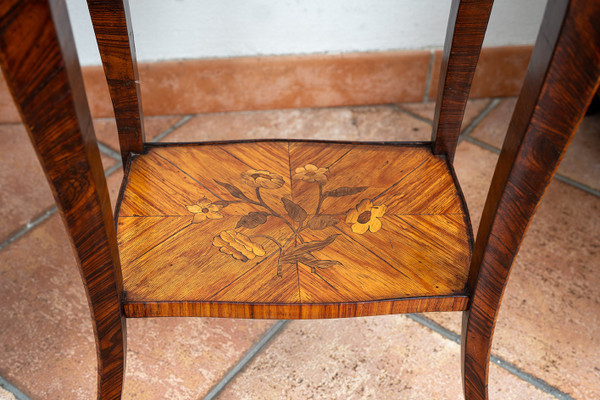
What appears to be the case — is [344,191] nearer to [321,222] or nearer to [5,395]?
[321,222]

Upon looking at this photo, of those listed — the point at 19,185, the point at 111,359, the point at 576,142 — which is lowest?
the point at 111,359

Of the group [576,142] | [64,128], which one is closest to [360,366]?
[64,128]

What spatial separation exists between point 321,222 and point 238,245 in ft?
0.42

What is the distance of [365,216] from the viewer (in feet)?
2.83

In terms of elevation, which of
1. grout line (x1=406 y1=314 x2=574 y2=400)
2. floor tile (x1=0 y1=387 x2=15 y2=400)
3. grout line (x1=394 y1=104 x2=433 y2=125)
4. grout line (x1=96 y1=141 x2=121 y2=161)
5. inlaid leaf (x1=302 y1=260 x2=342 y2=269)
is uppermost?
grout line (x1=394 y1=104 x2=433 y2=125)

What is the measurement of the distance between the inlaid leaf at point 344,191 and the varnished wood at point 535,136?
243 millimetres

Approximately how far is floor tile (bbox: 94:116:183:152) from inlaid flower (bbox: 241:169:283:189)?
2.58 ft

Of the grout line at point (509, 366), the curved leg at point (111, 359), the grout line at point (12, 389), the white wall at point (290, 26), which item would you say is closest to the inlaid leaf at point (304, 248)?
the curved leg at point (111, 359)

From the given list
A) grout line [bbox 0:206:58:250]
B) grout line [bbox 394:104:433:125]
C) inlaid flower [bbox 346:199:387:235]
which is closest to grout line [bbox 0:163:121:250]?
grout line [bbox 0:206:58:250]

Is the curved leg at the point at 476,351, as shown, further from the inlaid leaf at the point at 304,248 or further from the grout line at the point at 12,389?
the grout line at the point at 12,389

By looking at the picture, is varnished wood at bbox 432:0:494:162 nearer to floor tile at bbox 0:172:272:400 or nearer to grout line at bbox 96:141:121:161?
floor tile at bbox 0:172:272:400

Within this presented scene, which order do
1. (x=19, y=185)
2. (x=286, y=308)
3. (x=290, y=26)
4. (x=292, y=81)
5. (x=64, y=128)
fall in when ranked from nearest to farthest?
(x=64, y=128) → (x=286, y=308) → (x=19, y=185) → (x=290, y=26) → (x=292, y=81)

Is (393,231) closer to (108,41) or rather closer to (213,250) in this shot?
(213,250)

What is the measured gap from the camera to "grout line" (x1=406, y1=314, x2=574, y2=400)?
1.08 meters
